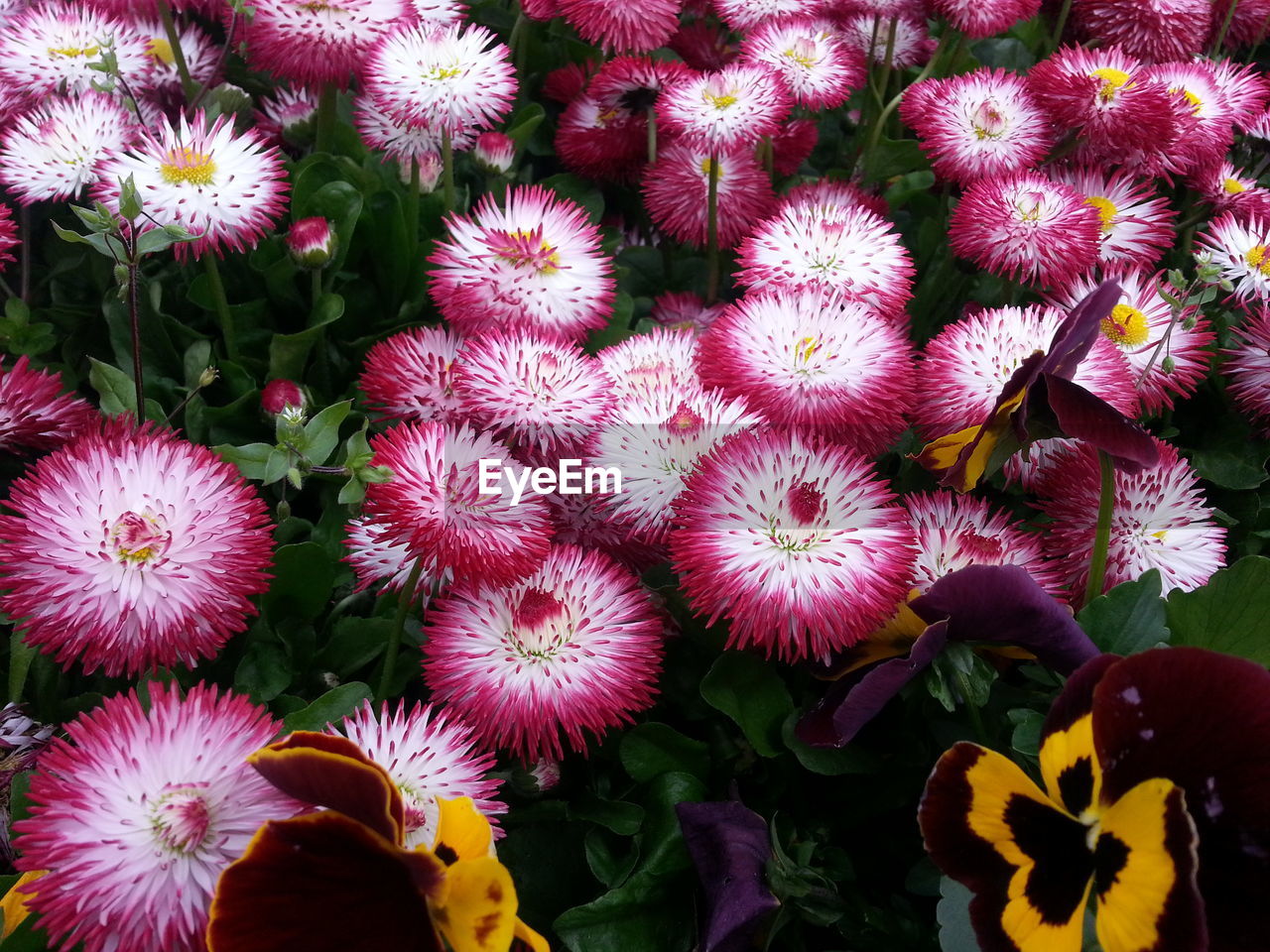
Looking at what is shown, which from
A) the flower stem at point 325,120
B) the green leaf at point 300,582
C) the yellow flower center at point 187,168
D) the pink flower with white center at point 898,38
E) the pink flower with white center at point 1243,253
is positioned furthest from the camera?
the pink flower with white center at point 898,38

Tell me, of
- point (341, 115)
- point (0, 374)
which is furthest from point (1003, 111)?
point (0, 374)

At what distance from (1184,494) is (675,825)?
21.6 inches

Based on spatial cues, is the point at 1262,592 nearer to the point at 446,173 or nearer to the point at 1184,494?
the point at 1184,494

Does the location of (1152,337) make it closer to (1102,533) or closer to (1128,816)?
(1102,533)

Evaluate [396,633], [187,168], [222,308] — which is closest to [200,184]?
[187,168]

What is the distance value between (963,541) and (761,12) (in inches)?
32.4

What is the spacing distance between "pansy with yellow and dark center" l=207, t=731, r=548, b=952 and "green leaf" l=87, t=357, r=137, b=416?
0.54m

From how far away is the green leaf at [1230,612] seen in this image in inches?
30.0

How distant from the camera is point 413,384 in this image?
894 mm

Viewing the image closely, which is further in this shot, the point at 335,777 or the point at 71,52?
the point at 71,52

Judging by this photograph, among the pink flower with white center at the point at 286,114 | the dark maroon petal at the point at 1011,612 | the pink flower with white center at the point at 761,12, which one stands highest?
Answer: the pink flower with white center at the point at 761,12

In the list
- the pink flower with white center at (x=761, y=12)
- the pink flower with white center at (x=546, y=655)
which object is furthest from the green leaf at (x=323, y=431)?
the pink flower with white center at (x=761, y=12)

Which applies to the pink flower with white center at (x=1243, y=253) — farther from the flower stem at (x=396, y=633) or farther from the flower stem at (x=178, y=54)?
the flower stem at (x=178, y=54)

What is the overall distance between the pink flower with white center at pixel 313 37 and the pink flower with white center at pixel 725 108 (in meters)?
0.34
